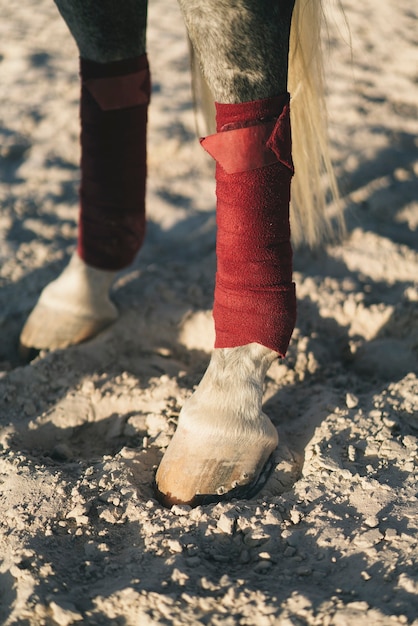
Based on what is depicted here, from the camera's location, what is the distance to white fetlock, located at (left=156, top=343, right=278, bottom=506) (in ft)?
3.81

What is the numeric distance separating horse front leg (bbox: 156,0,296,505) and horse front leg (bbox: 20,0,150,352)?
1.05 feet

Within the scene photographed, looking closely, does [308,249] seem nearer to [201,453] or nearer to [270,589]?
[201,453]

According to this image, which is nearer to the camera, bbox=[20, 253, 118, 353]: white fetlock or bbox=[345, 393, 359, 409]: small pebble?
bbox=[345, 393, 359, 409]: small pebble

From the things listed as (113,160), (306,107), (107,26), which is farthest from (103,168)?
(306,107)

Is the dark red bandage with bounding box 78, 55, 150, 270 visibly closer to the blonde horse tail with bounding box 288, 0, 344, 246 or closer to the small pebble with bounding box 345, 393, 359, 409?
the blonde horse tail with bounding box 288, 0, 344, 246

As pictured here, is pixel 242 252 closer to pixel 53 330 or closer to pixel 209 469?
pixel 209 469

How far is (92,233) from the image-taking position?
5.05 ft

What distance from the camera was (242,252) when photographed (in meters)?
1.13

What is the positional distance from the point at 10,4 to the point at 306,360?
9.33 feet

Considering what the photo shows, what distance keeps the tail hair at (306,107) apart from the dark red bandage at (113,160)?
139 mm

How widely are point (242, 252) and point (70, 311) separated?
60cm

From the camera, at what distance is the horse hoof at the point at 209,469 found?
1157 mm

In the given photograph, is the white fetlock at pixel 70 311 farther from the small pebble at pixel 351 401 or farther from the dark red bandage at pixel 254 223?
the small pebble at pixel 351 401

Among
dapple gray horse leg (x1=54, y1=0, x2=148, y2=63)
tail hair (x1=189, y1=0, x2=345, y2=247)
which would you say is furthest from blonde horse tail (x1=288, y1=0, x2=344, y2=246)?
dapple gray horse leg (x1=54, y1=0, x2=148, y2=63)
